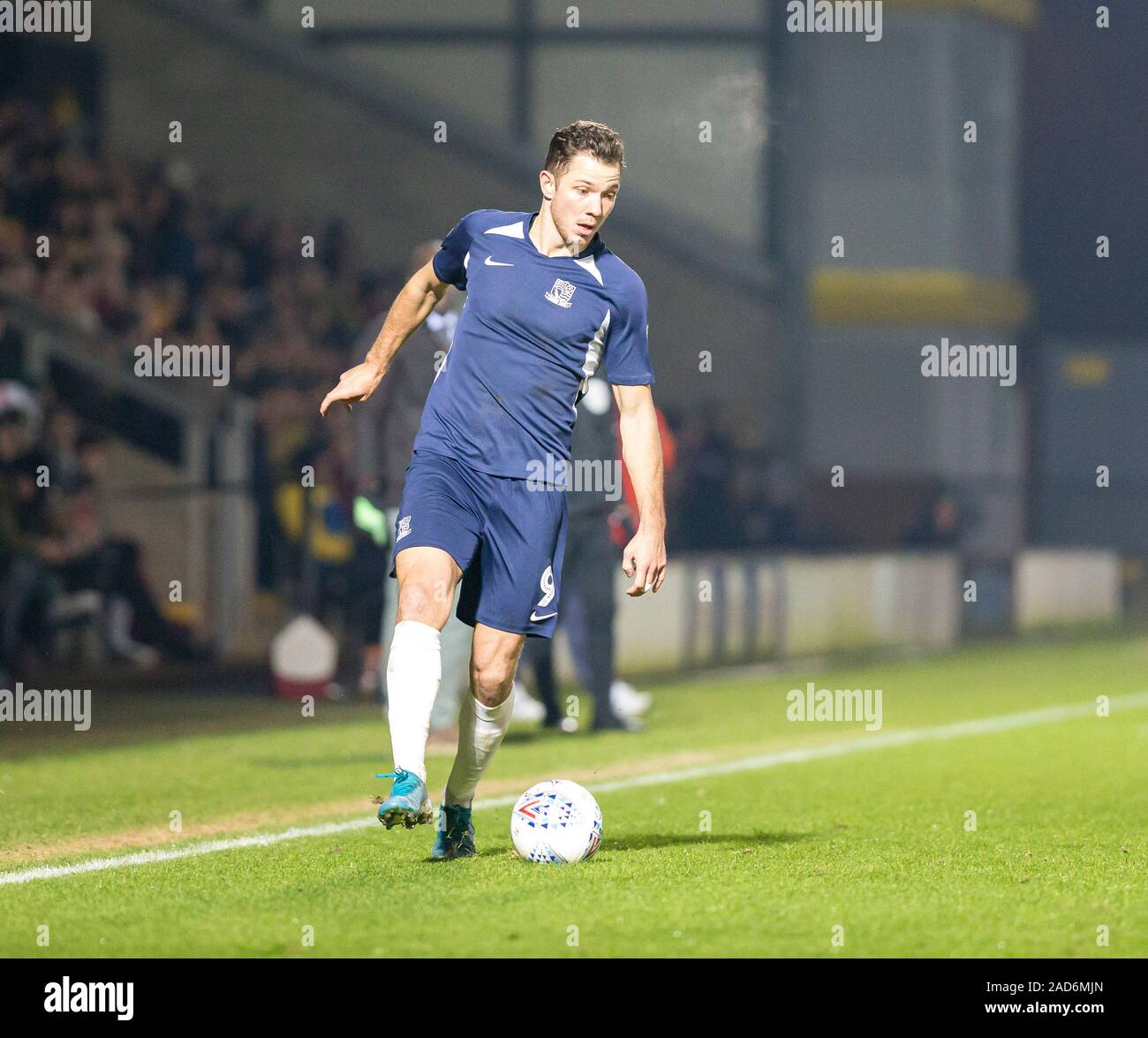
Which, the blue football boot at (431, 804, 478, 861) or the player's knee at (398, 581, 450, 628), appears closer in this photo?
the player's knee at (398, 581, 450, 628)

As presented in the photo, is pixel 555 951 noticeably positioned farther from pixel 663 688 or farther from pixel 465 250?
pixel 663 688

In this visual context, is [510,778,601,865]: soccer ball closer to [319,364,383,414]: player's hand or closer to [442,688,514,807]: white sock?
[442,688,514,807]: white sock

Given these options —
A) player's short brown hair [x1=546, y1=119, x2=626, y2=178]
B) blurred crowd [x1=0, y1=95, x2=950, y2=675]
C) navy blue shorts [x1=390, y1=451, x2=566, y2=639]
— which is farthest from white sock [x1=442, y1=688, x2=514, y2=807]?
blurred crowd [x1=0, y1=95, x2=950, y2=675]

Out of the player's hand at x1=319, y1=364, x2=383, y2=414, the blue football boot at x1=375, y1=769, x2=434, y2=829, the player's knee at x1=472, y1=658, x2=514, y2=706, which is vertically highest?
the player's hand at x1=319, y1=364, x2=383, y2=414

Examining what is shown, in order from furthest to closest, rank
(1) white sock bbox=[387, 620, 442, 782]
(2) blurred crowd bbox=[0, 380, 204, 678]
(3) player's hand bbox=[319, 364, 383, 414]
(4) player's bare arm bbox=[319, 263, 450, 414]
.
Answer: (2) blurred crowd bbox=[0, 380, 204, 678] < (4) player's bare arm bbox=[319, 263, 450, 414] < (3) player's hand bbox=[319, 364, 383, 414] < (1) white sock bbox=[387, 620, 442, 782]

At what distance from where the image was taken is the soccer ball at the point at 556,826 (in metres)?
7.14

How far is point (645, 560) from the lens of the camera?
7.05m

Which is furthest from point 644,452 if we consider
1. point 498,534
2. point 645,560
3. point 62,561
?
point 62,561

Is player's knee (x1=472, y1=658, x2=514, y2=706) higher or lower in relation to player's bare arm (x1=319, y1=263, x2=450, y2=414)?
lower

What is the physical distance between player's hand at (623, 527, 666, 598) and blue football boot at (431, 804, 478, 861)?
38.0 inches

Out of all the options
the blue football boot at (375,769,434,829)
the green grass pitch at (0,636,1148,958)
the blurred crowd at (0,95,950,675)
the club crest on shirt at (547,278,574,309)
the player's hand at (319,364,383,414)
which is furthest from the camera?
the blurred crowd at (0,95,950,675)

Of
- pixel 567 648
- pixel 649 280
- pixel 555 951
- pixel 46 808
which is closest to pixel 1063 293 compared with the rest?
pixel 649 280

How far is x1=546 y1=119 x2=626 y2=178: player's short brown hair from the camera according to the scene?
275 inches

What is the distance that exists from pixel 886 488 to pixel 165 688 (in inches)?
515
